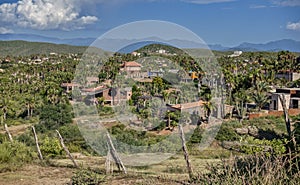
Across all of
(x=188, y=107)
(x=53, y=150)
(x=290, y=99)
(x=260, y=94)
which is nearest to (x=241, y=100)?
(x=260, y=94)

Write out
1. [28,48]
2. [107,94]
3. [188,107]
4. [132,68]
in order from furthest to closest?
1. [28,48]
2. [107,94]
3. [188,107]
4. [132,68]

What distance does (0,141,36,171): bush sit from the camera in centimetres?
755

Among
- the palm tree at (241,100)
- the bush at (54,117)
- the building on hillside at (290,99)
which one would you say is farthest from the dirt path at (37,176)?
the building on hillside at (290,99)

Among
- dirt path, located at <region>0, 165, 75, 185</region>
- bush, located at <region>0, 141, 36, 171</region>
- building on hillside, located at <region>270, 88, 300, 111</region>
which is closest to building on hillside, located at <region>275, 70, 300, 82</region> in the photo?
building on hillside, located at <region>270, 88, 300, 111</region>

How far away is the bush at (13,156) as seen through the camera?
755cm

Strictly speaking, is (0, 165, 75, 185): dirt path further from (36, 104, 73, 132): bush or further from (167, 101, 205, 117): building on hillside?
(36, 104, 73, 132): bush

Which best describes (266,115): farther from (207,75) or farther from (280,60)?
(280,60)

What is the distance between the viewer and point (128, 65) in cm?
1432

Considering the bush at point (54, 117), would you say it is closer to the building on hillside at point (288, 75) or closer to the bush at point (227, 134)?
the bush at point (227, 134)

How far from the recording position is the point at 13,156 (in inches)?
323

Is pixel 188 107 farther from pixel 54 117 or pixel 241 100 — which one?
pixel 54 117

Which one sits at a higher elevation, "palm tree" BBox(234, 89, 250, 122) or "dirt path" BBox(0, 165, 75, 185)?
"dirt path" BBox(0, 165, 75, 185)

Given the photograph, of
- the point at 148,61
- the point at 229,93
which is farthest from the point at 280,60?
the point at 148,61

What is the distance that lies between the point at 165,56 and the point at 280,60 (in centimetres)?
3183
